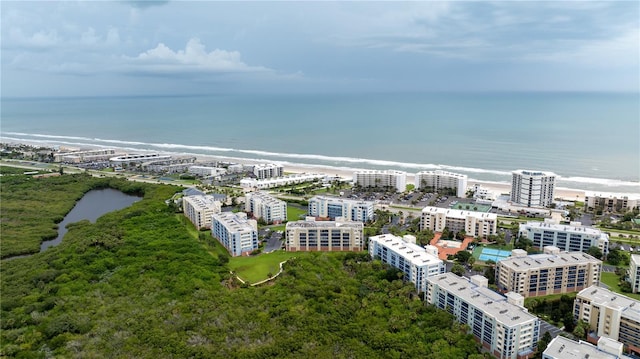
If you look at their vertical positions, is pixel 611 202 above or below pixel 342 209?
above

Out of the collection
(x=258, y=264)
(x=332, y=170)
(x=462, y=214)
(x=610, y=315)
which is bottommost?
(x=258, y=264)

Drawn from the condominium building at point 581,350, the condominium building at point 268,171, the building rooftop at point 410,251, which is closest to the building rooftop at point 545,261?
the building rooftop at point 410,251

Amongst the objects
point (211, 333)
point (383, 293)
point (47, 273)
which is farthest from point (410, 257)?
point (47, 273)

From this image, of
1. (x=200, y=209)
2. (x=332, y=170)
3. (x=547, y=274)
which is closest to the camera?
(x=547, y=274)

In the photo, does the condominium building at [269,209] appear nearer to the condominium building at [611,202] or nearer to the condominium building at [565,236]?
the condominium building at [565,236]

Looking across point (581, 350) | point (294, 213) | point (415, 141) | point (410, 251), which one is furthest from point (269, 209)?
point (415, 141)

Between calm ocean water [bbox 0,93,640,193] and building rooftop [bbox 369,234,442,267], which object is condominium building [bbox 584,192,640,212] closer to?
calm ocean water [bbox 0,93,640,193]

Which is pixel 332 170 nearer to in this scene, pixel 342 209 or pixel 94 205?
pixel 342 209
